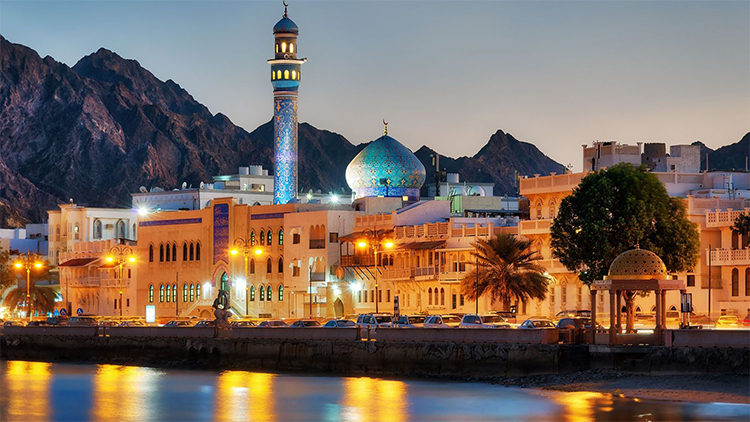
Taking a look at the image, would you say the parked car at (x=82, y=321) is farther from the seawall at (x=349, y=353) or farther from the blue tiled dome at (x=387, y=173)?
the blue tiled dome at (x=387, y=173)

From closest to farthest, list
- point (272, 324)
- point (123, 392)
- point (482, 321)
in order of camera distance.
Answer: point (123, 392), point (482, 321), point (272, 324)

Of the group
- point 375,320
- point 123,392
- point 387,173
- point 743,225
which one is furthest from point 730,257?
point 387,173

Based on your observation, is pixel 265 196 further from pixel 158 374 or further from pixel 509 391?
pixel 509 391

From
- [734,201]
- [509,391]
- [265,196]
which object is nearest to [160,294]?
[265,196]

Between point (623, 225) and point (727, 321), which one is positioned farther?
point (623, 225)

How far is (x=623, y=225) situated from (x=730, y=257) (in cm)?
682

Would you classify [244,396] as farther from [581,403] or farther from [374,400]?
[581,403]

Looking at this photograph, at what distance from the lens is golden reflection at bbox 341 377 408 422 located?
4902cm

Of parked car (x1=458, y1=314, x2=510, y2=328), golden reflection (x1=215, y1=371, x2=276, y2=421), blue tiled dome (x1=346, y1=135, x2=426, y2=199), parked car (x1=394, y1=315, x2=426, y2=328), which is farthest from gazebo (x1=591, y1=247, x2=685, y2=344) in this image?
blue tiled dome (x1=346, y1=135, x2=426, y2=199)

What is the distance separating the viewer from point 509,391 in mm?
53281

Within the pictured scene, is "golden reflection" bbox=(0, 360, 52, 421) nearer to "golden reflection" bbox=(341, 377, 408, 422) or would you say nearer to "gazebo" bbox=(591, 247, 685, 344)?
"golden reflection" bbox=(341, 377, 408, 422)

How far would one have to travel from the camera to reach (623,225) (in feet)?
219

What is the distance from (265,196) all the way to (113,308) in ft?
106

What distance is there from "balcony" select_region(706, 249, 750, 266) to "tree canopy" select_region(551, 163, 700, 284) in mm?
2627
